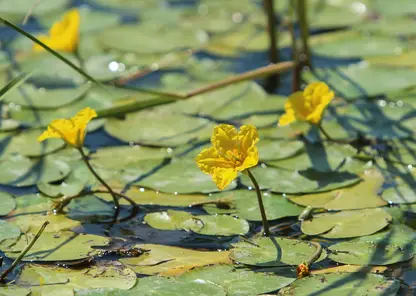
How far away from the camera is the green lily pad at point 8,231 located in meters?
1.78

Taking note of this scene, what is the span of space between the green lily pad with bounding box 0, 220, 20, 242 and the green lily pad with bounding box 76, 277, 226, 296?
271mm

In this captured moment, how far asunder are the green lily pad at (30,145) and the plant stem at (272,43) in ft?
2.35

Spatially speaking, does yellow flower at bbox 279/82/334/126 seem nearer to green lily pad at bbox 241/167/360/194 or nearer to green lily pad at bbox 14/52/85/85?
green lily pad at bbox 241/167/360/194

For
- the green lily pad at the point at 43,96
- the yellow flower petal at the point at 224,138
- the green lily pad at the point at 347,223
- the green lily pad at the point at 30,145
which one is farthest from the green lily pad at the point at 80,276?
the green lily pad at the point at 43,96

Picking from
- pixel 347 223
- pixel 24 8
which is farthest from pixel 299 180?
pixel 24 8

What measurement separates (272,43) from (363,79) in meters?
0.32

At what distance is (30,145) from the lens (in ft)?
7.34

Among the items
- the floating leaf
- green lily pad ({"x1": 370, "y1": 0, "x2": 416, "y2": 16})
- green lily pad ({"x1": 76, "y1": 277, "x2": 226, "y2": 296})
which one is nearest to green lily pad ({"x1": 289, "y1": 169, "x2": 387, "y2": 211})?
the floating leaf

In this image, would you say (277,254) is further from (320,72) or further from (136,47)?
(136,47)

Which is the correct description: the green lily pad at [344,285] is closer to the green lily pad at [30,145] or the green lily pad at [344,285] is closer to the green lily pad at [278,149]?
the green lily pad at [278,149]

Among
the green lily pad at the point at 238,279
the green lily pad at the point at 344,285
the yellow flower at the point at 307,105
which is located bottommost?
the green lily pad at the point at 344,285

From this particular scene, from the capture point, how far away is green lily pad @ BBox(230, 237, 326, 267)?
5.44ft

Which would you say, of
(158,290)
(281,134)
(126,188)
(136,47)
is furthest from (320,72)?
(158,290)

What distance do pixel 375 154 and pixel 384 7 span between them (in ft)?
3.58
